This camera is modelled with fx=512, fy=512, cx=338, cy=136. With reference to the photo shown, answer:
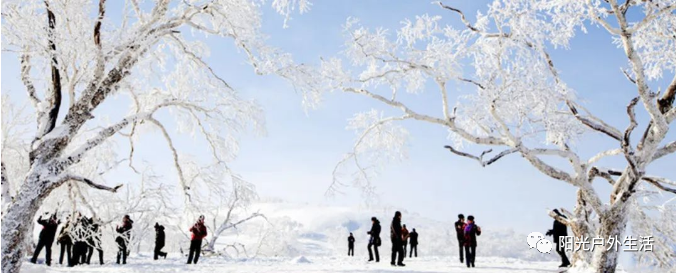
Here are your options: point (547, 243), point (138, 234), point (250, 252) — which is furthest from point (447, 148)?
point (250, 252)

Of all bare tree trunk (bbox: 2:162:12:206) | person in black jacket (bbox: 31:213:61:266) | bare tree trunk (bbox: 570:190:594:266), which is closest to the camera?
bare tree trunk (bbox: 2:162:12:206)

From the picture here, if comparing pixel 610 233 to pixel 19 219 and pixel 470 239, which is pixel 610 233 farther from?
pixel 19 219

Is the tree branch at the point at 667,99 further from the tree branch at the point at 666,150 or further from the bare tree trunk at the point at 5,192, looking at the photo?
the bare tree trunk at the point at 5,192

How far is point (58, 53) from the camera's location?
30.0 ft

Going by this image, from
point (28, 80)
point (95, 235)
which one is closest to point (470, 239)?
point (95, 235)

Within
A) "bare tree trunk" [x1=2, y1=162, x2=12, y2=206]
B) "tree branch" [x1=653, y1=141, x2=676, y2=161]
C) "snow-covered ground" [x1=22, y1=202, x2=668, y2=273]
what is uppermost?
"tree branch" [x1=653, y1=141, x2=676, y2=161]

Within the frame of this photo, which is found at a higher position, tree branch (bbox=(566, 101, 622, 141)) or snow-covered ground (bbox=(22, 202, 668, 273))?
tree branch (bbox=(566, 101, 622, 141))

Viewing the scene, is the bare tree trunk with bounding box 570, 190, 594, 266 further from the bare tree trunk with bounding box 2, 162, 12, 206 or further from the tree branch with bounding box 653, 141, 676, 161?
the bare tree trunk with bounding box 2, 162, 12, 206

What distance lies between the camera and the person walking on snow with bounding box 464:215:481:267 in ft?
48.2

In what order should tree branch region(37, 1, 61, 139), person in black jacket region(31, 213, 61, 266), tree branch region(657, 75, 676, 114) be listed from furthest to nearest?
person in black jacket region(31, 213, 61, 266)
tree branch region(657, 75, 676, 114)
tree branch region(37, 1, 61, 139)

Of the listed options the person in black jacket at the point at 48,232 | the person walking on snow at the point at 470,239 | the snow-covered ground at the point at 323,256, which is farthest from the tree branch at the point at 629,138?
the person in black jacket at the point at 48,232

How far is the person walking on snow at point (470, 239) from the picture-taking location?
1470 centimetres

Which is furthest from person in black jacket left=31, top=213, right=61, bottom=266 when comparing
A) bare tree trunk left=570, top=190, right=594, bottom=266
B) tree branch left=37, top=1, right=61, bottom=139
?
bare tree trunk left=570, top=190, right=594, bottom=266

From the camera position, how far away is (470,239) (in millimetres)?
14742
